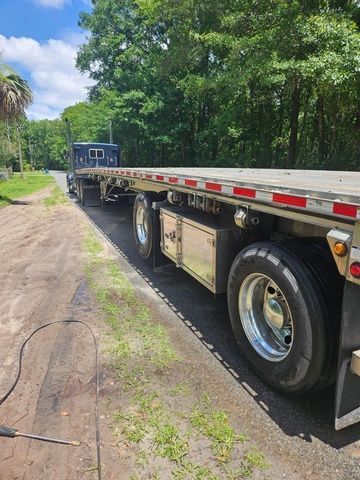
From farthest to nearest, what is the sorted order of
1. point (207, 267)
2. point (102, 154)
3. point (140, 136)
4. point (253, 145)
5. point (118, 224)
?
point (140, 136) → point (253, 145) → point (102, 154) → point (118, 224) → point (207, 267)

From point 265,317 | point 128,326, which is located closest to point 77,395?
point 128,326

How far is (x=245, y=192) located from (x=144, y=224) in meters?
3.42

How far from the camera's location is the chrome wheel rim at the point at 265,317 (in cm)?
279

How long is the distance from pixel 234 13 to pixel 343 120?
597cm

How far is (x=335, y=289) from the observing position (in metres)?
2.34

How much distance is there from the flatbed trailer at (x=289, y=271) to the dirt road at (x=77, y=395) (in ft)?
0.92

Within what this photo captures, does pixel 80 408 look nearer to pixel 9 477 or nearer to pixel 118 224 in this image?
pixel 9 477

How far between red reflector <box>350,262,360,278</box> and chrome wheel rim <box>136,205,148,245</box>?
14.1 feet

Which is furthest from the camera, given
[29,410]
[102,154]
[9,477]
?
[102,154]

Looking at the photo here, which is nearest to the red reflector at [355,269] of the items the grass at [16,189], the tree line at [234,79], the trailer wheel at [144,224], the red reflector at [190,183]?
the red reflector at [190,183]

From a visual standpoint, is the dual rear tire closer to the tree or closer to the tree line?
the tree line

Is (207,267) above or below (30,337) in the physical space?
above

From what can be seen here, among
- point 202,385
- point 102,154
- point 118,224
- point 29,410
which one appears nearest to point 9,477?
point 29,410

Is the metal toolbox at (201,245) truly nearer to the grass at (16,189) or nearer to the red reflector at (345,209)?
the red reflector at (345,209)
